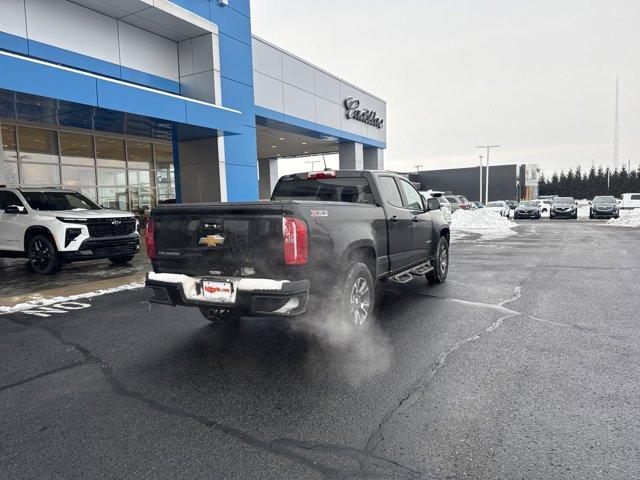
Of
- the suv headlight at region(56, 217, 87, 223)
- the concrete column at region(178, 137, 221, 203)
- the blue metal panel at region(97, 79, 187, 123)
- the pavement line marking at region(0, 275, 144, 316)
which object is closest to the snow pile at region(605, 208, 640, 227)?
the concrete column at region(178, 137, 221, 203)

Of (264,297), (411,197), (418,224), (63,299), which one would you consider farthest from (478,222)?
(264,297)

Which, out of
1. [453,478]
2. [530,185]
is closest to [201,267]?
[453,478]

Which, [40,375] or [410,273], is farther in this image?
[410,273]

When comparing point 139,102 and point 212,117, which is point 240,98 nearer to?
point 212,117

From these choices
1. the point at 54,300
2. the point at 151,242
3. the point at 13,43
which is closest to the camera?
the point at 151,242

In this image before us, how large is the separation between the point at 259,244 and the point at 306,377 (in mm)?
1301

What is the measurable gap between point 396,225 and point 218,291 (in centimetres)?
287

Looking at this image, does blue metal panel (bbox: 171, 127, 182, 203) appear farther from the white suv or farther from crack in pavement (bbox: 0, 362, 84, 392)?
crack in pavement (bbox: 0, 362, 84, 392)

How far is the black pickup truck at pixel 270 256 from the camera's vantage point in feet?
13.8

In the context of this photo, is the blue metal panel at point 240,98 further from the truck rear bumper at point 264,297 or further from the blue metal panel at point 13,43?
the truck rear bumper at point 264,297

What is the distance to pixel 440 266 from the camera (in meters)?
8.29

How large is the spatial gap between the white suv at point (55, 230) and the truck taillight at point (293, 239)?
717 centimetres

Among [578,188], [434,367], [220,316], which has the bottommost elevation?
[434,367]

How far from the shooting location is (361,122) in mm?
27062
